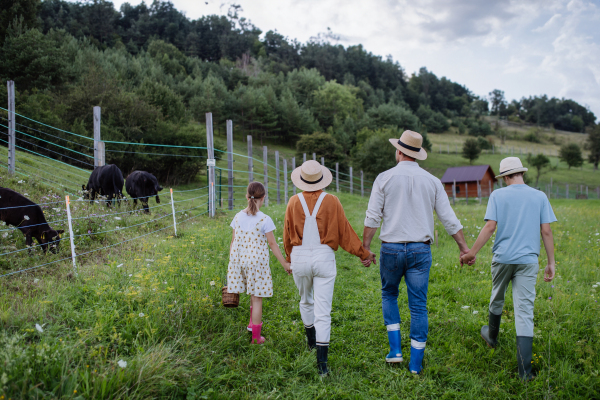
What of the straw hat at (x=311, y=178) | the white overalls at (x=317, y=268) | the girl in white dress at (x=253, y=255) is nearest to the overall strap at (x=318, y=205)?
the white overalls at (x=317, y=268)

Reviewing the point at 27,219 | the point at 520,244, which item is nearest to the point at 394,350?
the point at 520,244

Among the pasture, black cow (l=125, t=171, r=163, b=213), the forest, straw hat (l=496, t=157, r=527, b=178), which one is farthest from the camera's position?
the forest

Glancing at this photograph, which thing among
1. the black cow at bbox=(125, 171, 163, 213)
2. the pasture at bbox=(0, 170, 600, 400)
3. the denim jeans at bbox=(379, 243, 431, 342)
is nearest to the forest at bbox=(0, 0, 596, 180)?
the black cow at bbox=(125, 171, 163, 213)

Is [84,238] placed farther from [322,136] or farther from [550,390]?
[322,136]

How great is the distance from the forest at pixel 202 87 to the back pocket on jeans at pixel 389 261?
1206 centimetres

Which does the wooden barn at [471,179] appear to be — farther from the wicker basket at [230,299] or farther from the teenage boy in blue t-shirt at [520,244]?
the wicker basket at [230,299]

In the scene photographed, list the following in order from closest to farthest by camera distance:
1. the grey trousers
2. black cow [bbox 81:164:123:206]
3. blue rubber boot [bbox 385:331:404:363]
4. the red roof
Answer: the grey trousers < blue rubber boot [bbox 385:331:404:363] < black cow [bbox 81:164:123:206] < the red roof

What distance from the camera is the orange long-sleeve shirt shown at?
11.3ft

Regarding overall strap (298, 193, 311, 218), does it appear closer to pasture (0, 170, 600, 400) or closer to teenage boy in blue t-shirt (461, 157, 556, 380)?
pasture (0, 170, 600, 400)

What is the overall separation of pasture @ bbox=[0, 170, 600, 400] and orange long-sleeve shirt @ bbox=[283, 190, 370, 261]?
43.7 inches

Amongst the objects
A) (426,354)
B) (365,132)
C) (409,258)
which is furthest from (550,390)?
(365,132)

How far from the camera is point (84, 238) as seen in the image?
5.84 meters

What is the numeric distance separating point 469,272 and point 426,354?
3054 millimetres

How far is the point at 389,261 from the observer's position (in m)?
3.48
